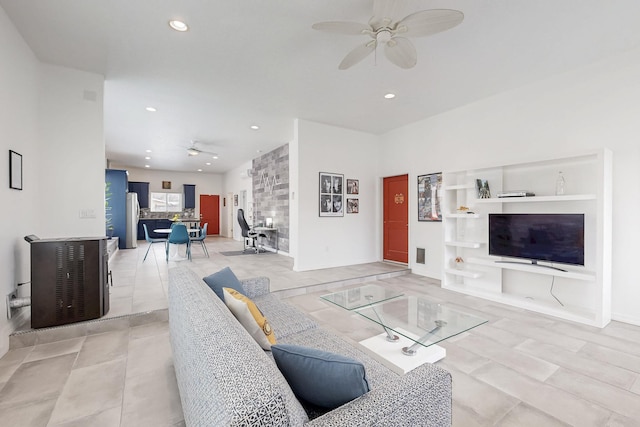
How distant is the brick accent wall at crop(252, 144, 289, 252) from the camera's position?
7113 millimetres

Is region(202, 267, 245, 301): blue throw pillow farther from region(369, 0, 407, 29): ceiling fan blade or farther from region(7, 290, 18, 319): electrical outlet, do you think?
region(369, 0, 407, 29): ceiling fan blade

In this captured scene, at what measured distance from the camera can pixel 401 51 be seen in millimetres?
2561

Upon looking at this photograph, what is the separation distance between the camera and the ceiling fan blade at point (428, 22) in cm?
204

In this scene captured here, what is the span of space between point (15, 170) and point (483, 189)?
18.1ft

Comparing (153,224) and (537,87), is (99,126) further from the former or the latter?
(153,224)

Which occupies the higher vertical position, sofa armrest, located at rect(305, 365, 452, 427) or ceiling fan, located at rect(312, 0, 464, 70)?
ceiling fan, located at rect(312, 0, 464, 70)

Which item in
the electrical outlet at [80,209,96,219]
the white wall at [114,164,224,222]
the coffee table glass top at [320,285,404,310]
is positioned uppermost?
the white wall at [114,164,224,222]

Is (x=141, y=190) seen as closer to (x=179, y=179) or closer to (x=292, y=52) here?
(x=179, y=179)

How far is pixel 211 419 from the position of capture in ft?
2.71

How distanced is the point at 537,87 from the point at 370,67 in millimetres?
2363

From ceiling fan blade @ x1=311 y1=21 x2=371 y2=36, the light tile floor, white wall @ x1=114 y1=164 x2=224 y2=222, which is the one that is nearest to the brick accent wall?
the light tile floor

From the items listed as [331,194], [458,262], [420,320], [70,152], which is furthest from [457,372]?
[70,152]

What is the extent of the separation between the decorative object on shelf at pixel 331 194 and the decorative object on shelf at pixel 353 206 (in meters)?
0.21

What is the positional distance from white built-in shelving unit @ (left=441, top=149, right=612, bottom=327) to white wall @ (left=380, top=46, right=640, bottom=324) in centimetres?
16
